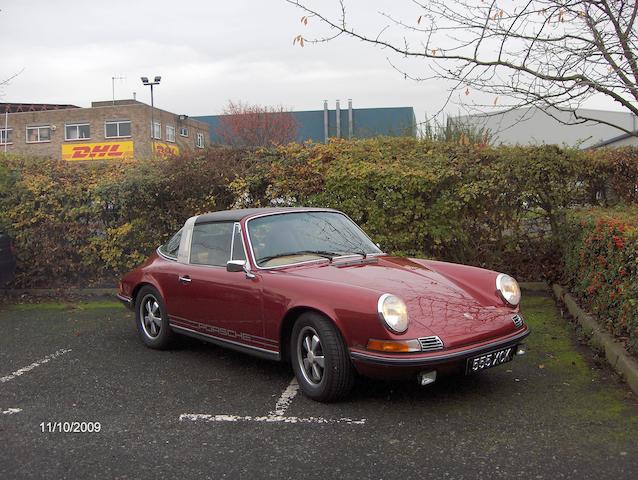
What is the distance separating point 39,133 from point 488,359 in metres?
55.1

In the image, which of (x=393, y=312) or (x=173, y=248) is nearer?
(x=393, y=312)

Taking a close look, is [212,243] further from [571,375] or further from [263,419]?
[571,375]

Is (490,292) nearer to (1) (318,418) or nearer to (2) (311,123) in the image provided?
(1) (318,418)

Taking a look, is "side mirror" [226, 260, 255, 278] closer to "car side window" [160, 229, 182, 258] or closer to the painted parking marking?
the painted parking marking

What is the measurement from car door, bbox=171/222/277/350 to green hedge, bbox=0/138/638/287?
310cm

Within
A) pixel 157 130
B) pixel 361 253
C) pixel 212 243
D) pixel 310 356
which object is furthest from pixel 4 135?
pixel 310 356

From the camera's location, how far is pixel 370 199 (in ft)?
26.7

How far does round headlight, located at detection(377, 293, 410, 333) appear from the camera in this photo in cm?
380

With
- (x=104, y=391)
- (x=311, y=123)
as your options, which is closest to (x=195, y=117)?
(x=311, y=123)

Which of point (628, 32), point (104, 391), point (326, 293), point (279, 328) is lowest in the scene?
point (104, 391)

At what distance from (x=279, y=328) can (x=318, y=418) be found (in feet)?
2.51

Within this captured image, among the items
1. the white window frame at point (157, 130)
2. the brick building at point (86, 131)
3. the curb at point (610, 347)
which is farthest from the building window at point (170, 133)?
the curb at point (610, 347)

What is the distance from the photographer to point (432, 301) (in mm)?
4117

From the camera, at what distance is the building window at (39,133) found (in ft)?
169
